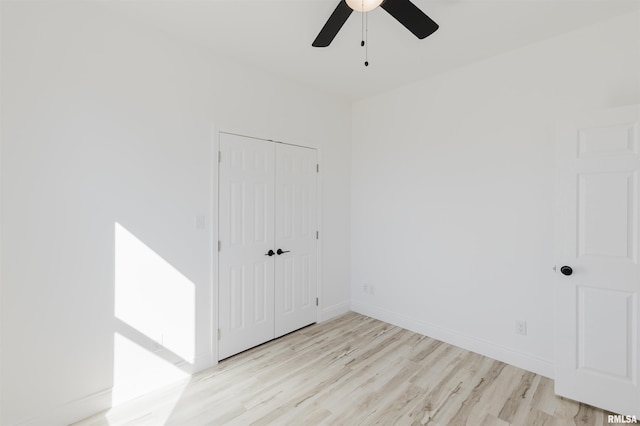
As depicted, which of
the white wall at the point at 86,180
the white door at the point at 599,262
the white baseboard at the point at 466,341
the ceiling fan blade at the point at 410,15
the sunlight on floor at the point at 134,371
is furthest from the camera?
the white baseboard at the point at 466,341

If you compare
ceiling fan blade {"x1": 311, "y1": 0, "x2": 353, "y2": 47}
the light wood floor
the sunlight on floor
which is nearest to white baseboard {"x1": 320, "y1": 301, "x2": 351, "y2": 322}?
the light wood floor

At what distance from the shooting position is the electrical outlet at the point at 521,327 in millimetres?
2609

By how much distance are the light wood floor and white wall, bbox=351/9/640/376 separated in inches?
16.1

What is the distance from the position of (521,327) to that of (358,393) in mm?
1605

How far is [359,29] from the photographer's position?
→ 7.66 ft

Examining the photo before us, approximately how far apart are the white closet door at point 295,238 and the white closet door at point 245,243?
112 mm

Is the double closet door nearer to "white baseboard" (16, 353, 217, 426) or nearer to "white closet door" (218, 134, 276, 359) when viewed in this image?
"white closet door" (218, 134, 276, 359)

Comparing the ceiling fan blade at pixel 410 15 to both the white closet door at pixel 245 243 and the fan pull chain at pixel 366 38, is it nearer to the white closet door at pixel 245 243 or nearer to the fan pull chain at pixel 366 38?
the fan pull chain at pixel 366 38

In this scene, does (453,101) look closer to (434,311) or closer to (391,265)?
(391,265)

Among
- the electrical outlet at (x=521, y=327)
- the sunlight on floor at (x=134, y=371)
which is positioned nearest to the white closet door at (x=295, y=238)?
the sunlight on floor at (x=134, y=371)

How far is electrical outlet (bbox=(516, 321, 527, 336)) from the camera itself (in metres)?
2.61

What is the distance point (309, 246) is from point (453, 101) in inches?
88.7

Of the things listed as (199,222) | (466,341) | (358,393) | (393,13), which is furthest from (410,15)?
(466,341)

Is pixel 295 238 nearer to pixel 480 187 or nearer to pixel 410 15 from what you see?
pixel 480 187
